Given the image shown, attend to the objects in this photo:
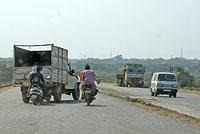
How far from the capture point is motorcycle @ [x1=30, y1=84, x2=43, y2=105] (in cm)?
2864

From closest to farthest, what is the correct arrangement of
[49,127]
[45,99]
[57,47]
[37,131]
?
[37,131] < [49,127] < [45,99] < [57,47]

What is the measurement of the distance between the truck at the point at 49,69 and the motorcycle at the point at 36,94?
1.46 m

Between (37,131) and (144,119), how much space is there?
5.32 m

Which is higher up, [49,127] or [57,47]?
[57,47]

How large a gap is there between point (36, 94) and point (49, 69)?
3147 mm

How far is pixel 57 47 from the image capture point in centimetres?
3353

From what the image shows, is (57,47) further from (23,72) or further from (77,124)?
(77,124)

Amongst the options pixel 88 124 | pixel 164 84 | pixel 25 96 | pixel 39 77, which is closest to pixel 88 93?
pixel 39 77

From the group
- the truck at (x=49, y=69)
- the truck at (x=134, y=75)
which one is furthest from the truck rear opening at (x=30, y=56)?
the truck at (x=134, y=75)

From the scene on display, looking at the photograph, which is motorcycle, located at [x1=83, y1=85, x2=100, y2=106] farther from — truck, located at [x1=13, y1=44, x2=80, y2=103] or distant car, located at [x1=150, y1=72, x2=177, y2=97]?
distant car, located at [x1=150, y1=72, x2=177, y2=97]

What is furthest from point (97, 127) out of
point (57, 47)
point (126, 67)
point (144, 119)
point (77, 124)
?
point (126, 67)

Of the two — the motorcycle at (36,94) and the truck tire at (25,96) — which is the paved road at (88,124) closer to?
the motorcycle at (36,94)

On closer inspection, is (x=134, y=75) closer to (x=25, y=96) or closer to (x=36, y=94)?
(x=25, y=96)

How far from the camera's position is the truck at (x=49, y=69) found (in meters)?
31.5
